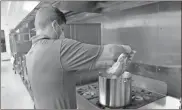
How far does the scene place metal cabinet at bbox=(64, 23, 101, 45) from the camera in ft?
4.83

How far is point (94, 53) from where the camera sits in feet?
1.73

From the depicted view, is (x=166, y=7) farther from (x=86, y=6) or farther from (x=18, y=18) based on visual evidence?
(x=18, y=18)

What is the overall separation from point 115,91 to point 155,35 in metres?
0.53

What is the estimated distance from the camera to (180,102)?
92 centimetres

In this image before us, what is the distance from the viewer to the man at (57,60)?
53cm

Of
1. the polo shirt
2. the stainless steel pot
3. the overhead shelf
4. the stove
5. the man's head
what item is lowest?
the stove

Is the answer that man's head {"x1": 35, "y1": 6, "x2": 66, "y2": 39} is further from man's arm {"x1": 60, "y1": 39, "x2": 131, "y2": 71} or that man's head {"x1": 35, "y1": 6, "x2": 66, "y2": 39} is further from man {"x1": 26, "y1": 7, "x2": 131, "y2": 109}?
man's arm {"x1": 60, "y1": 39, "x2": 131, "y2": 71}

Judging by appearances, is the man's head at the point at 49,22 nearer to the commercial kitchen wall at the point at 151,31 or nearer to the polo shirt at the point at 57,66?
the polo shirt at the point at 57,66

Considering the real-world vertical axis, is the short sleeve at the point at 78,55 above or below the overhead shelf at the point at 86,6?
below

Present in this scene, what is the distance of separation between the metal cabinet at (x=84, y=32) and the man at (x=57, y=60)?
0.80 meters

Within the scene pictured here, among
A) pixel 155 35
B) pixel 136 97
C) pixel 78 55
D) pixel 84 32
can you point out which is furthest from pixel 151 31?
pixel 78 55

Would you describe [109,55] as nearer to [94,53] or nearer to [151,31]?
[94,53]

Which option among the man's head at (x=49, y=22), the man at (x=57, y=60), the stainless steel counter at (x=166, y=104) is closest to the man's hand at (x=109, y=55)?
the man at (x=57, y=60)

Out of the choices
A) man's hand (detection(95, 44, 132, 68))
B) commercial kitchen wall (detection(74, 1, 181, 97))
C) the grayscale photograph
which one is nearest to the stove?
the grayscale photograph
